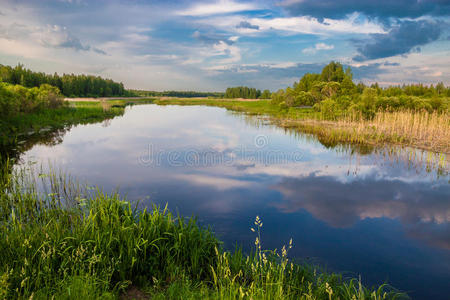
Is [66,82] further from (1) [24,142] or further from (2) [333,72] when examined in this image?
(1) [24,142]

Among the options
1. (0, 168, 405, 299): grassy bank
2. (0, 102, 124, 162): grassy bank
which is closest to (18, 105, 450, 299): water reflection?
(0, 102, 124, 162): grassy bank

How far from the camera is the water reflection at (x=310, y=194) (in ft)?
25.2

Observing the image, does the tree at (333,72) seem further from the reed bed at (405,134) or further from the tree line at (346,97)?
the reed bed at (405,134)

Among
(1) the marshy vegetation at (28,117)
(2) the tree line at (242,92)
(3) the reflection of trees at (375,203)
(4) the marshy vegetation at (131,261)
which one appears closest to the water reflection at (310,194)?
(3) the reflection of trees at (375,203)

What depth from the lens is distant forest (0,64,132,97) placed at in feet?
297

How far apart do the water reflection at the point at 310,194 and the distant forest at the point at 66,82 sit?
7014 centimetres

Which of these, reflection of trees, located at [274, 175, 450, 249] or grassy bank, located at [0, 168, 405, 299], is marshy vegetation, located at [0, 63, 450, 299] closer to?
grassy bank, located at [0, 168, 405, 299]

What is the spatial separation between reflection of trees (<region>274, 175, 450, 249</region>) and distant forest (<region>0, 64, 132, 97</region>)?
79371 millimetres

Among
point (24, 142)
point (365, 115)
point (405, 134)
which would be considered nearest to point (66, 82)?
point (24, 142)

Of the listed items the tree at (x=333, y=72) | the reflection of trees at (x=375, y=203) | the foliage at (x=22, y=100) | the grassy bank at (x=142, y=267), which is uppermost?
the tree at (x=333, y=72)

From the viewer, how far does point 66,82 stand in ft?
396

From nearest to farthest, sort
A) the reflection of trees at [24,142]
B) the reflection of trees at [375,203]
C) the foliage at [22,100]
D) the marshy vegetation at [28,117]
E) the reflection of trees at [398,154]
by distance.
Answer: the reflection of trees at [375,203]
the reflection of trees at [398,154]
the reflection of trees at [24,142]
the marshy vegetation at [28,117]
the foliage at [22,100]

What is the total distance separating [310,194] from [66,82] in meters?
136

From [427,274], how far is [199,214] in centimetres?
678
